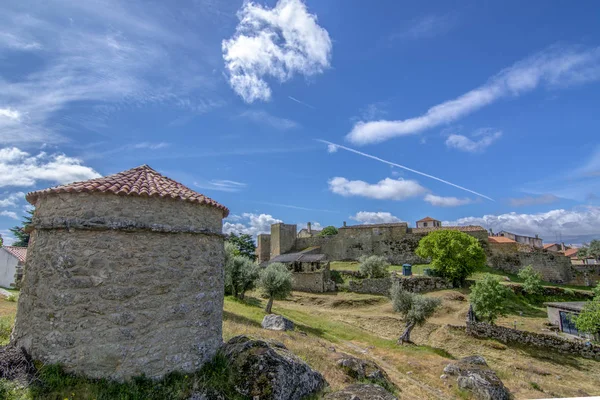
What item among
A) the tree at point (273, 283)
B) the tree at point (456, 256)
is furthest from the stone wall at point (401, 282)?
the tree at point (273, 283)

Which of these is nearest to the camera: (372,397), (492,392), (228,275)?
(372,397)

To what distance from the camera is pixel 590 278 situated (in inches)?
1893

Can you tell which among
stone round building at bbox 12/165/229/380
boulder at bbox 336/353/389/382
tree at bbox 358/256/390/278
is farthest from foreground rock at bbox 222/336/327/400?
tree at bbox 358/256/390/278

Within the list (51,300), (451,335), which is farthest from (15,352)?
(451,335)

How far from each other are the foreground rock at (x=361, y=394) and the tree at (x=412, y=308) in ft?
53.0

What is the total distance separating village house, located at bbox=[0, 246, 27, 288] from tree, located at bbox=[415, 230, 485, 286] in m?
42.2

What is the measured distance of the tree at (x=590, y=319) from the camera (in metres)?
23.5

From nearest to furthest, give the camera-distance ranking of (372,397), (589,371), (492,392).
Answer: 1. (372,397)
2. (492,392)
3. (589,371)

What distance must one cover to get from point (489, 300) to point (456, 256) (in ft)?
40.0

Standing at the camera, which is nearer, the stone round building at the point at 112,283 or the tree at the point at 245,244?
the stone round building at the point at 112,283

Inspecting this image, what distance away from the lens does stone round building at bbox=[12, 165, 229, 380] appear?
7711mm

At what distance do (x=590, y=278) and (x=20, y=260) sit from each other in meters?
69.0

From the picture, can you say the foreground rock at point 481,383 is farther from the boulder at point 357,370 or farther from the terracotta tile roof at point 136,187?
the terracotta tile roof at point 136,187

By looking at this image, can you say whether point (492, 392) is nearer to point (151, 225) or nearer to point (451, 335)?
point (451, 335)
